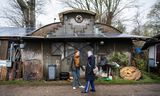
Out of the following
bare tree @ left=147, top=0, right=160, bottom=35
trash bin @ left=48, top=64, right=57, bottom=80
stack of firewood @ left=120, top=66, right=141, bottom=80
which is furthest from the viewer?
bare tree @ left=147, top=0, right=160, bottom=35

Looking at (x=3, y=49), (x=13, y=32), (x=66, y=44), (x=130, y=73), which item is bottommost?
(x=130, y=73)

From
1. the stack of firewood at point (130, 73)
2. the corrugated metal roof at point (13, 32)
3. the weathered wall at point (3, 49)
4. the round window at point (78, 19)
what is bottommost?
the stack of firewood at point (130, 73)

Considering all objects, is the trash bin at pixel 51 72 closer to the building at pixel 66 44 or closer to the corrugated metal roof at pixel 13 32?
the building at pixel 66 44

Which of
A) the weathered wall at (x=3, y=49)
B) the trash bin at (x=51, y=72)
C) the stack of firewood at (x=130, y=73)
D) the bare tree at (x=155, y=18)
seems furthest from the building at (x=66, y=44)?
the bare tree at (x=155, y=18)

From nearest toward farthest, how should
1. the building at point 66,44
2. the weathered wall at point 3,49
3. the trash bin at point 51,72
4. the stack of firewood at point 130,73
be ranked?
A: the stack of firewood at point 130,73 < the trash bin at point 51,72 < the building at point 66,44 < the weathered wall at point 3,49

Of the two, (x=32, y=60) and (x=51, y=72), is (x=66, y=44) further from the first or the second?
(x=32, y=60)

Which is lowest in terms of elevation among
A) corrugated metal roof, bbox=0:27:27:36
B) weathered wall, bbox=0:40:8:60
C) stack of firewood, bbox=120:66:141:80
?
stack of firewood, bbox=120:66:141:80

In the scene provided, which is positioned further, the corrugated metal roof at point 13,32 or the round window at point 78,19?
the corrugated metal roof at point 13,32

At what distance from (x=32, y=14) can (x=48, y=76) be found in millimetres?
18319

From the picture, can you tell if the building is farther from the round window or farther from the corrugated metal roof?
the corrugated metal roof

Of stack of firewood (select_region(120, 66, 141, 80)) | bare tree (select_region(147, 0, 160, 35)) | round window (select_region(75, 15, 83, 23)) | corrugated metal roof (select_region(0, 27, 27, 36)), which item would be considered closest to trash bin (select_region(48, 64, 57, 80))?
round window (select_region(75, 15, 83, 23))

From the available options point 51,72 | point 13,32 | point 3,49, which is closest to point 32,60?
point 51,72

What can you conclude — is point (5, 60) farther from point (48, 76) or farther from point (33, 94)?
point (33, 94)

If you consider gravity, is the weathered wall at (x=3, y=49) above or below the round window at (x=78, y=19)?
below
